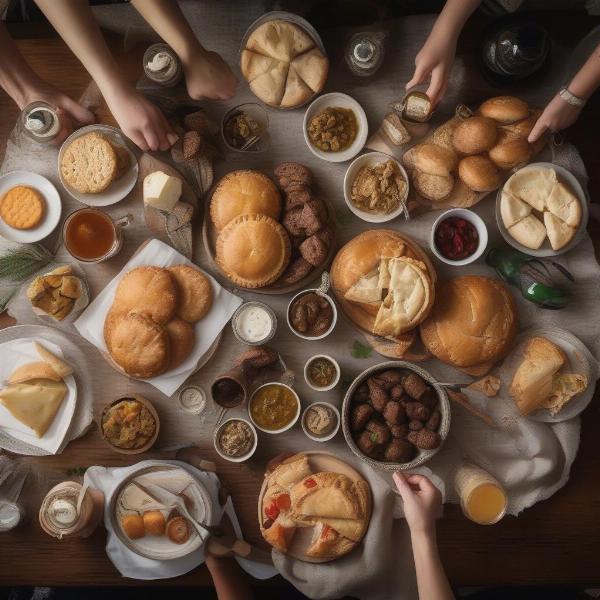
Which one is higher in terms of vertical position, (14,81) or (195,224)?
(14,81)

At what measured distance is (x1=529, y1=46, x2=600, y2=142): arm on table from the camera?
2.05 m

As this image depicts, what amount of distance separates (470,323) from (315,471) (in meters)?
0.81

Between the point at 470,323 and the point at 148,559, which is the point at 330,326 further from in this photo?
the point at 148,559

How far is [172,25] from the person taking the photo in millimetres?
2119

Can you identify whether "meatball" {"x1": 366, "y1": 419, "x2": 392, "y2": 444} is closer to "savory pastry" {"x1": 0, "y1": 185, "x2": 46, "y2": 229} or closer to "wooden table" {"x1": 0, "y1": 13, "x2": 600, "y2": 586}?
"wooden table" {"x1": 0, "y1": 13, "x2": 600, "y2": 586}

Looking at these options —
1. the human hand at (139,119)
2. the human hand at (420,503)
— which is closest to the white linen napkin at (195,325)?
the human hand at (139,119)

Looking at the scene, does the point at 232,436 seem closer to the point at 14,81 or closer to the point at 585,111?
the point at 14,81

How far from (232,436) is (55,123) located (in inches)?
55.5

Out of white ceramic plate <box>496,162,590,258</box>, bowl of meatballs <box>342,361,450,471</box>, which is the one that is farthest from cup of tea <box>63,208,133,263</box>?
white ceramic plate <box>496,162,590,258</box>

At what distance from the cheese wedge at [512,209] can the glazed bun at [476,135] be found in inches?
8.0

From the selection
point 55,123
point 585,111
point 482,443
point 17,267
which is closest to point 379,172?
point 585,111

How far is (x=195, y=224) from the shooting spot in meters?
2.33

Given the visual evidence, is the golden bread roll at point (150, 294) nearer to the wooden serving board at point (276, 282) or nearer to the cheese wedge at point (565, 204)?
the wooden serving board at point (276, 282)

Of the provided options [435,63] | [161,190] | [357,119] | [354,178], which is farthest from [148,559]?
[435,63]
